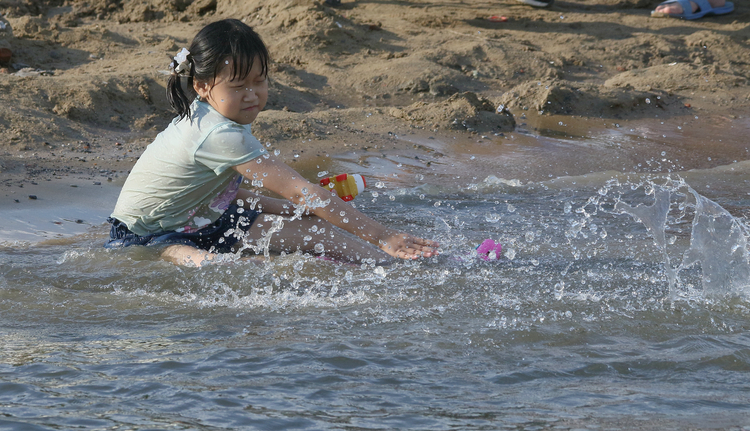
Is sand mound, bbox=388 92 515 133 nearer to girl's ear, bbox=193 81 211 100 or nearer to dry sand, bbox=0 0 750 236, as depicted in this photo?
dry sand, bbox=0 0 750 236

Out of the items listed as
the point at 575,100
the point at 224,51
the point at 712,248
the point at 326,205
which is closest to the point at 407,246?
the point at 326,205

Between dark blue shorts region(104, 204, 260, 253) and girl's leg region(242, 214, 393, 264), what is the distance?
0.07m

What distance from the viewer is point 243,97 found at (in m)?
3.43

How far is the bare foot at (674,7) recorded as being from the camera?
391 inches

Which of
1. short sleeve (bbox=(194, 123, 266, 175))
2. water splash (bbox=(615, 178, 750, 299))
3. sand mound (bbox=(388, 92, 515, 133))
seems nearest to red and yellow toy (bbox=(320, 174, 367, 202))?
short sleeve (bbox=(194, 123, 266, 175))

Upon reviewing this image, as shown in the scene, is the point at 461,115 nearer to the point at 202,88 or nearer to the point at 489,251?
the point at 489,251

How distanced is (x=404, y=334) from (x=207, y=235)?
4.49 feet

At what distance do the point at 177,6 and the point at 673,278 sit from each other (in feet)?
25.2

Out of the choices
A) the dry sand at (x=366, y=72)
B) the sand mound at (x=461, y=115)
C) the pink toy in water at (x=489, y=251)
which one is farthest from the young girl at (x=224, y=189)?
the sand mound at (x=461, y=115)

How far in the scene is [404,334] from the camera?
2893mm

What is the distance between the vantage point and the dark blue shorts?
147 inches

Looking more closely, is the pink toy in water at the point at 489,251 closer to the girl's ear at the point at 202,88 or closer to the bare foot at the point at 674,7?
the girl's ear at the point at 202,88

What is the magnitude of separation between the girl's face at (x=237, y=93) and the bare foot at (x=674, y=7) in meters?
7.95

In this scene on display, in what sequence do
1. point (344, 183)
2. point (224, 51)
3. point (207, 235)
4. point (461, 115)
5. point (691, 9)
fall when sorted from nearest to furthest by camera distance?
point (224, 51) → point (207, 235) → point (344, 183) → point (461, 115) → point (691, 9)
